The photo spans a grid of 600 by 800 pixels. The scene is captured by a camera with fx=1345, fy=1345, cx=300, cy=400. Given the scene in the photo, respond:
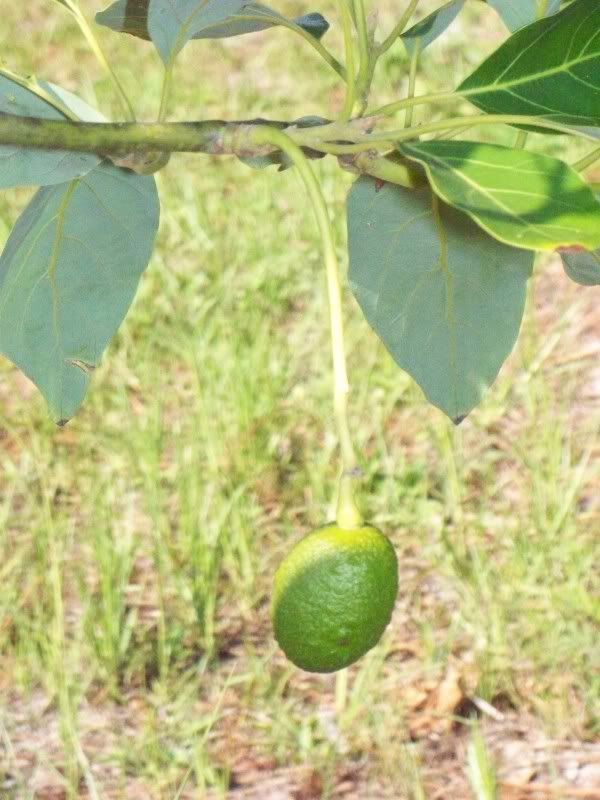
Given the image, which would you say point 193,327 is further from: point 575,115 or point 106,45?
point 575,115

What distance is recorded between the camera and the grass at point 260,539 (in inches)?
78.9

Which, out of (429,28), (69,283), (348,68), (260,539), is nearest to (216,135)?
(348,68)

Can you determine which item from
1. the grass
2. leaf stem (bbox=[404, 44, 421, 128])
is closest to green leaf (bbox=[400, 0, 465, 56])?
leaf stem (bbox=[404, 44, 421, 128])

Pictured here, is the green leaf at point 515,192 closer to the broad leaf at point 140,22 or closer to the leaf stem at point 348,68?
the leaf stem at point 348,68

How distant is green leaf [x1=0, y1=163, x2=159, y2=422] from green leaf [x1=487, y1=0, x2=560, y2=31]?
0.88 ft

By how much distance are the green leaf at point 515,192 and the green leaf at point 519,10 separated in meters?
0.27

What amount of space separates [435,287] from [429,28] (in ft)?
0.78

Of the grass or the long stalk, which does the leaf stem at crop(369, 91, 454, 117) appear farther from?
the grass

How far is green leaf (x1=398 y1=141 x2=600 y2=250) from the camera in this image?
58 cm

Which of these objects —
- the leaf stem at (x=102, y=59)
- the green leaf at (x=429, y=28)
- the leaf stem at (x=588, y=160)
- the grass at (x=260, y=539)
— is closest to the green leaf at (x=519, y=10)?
the green leaf at (x=429, y=28)

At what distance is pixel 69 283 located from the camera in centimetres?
82

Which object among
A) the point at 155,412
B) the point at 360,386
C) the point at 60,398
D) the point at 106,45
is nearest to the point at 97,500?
the point at 155,412

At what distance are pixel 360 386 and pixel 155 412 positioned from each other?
16.5 inches

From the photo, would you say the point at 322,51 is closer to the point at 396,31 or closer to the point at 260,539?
the point at 396,31
